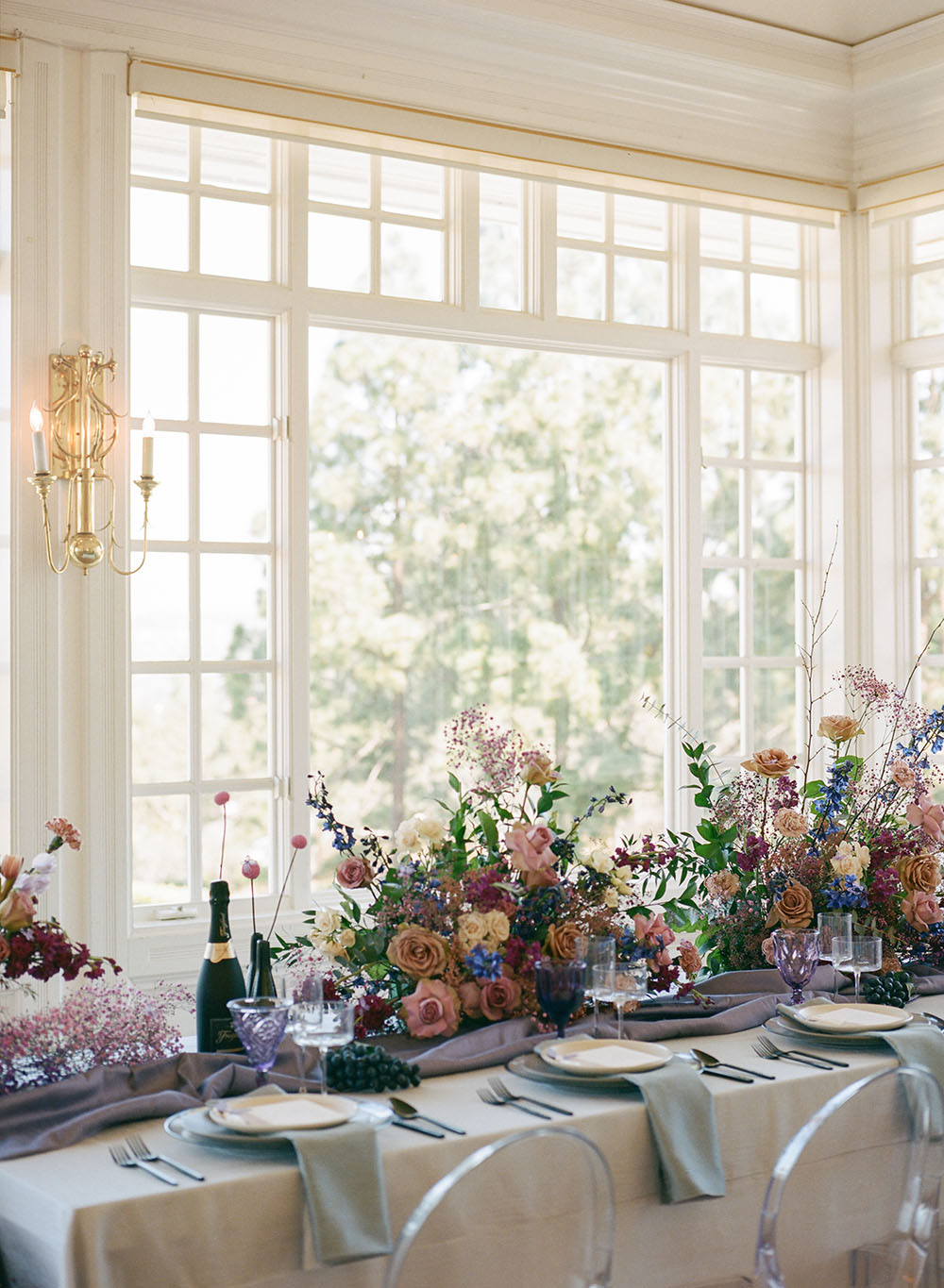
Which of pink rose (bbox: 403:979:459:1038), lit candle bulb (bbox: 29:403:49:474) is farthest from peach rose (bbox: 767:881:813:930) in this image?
lit candle bulb (bbox: 29:403:49:474)

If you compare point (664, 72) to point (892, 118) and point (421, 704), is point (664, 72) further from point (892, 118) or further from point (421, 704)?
point (421, 704)

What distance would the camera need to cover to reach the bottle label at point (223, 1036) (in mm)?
2264

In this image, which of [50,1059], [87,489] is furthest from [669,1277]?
[87,489]

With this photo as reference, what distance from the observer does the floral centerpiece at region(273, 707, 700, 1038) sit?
229 cm

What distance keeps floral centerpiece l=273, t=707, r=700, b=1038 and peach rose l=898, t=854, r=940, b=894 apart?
1.60 feet

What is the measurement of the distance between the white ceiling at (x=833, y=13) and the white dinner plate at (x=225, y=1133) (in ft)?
11.6

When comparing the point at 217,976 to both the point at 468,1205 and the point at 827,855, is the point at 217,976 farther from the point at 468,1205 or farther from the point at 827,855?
the point at 827,855

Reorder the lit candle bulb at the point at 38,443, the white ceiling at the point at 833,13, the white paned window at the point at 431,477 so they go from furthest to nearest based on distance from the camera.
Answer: the white ceiling at the point at 833,13 < the white paned window at the point at 431,477 < the lit candle bulb at the point at 38,443

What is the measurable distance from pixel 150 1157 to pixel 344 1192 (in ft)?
0.79

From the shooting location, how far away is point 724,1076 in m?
2.13

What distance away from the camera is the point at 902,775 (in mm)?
2693

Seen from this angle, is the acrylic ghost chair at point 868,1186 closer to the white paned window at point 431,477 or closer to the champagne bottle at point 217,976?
the champagne bottle at point 217,976

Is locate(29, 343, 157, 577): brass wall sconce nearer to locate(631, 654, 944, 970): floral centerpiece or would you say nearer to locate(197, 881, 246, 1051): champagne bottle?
locate(197, 881, 246, 1051): champagne bottle

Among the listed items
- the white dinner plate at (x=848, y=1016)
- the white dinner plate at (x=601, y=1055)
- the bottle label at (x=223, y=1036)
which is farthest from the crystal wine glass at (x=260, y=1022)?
the white dinner plate at (x=848, y=1016)
